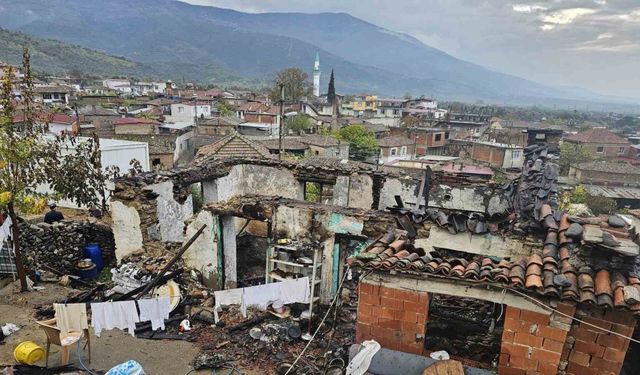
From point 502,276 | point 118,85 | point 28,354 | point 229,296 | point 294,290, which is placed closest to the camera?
point 502,276

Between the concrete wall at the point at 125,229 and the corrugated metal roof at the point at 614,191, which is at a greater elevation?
the concrete wall at the point at 125,229

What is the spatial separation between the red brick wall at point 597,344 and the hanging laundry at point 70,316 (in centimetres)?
939

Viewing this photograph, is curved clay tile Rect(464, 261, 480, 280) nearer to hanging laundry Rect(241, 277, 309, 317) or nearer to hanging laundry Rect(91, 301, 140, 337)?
hanging laundry Rect(241, 277, 309, 317)

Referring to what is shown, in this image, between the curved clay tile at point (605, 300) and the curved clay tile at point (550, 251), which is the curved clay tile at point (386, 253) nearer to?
the curved clay tile at point (550, 251)

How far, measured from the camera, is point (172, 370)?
9336 millimetres

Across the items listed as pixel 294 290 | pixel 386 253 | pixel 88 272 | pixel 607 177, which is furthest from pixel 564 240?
pixel 607 177

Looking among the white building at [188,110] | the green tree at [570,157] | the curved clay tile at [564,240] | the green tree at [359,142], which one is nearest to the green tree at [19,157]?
the curved clay tile at [564,240]

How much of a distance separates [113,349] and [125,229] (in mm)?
4787

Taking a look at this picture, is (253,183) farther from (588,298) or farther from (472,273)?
(588,298)

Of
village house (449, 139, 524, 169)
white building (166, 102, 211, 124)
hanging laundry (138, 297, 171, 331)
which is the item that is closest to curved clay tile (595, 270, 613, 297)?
hanging laundry (138, 297, 171, 331)

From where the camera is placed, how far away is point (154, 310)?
10227mm

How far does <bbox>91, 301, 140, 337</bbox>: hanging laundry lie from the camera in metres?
9.53

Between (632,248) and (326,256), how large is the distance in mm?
7129

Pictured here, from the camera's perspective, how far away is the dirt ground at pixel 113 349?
30.7ft
